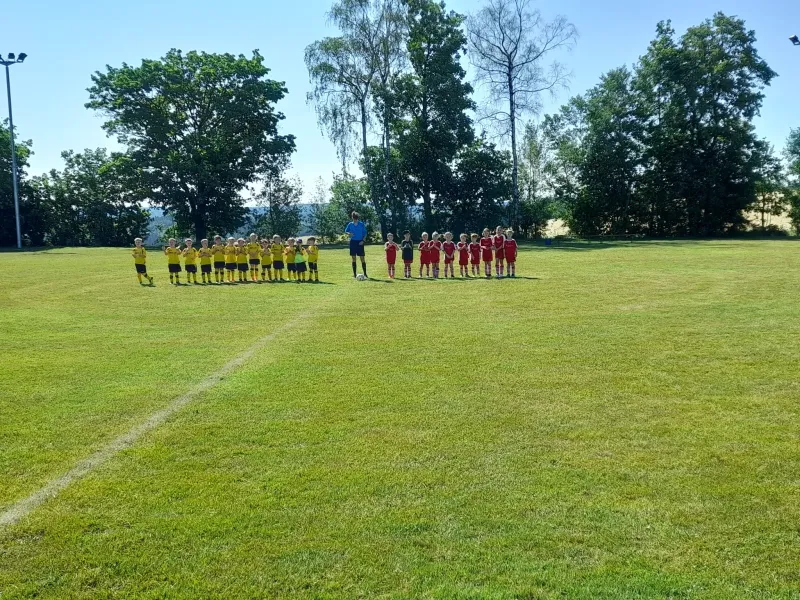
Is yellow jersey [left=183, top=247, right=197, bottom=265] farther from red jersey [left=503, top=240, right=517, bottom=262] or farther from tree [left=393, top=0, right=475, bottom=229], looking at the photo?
tree [left=393, top=0, right=475, bottom=229]

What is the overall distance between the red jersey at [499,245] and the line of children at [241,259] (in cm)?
524

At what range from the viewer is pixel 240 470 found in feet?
16.4

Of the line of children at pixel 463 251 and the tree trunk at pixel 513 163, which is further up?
the tree trunk at pixel 513 163

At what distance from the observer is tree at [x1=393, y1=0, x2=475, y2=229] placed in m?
45.6

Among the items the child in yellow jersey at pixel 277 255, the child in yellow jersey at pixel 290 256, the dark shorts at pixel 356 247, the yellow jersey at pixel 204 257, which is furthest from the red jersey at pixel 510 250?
the yellow jersey at pixel 204 257

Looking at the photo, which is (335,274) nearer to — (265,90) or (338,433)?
(338,433)

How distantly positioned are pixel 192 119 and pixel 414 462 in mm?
47396

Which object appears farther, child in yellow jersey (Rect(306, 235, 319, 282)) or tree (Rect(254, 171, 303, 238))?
tree (Rect(254, 171, 303, 238))

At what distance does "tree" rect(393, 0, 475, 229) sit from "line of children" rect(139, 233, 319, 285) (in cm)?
2776

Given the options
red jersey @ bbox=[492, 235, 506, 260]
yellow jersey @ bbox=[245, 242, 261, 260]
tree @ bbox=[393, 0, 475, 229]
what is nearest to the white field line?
yellow jersey @ bbox=[245, 242, 261, 260]

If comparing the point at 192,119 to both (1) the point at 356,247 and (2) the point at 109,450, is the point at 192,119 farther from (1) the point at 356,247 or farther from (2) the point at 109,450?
(2) the point at 109,450

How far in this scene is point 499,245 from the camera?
20312 millimetres

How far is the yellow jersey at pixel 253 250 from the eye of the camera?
20.8 meters

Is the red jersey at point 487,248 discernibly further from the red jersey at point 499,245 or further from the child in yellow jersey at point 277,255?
the child in yellow jersey at point 277,255
